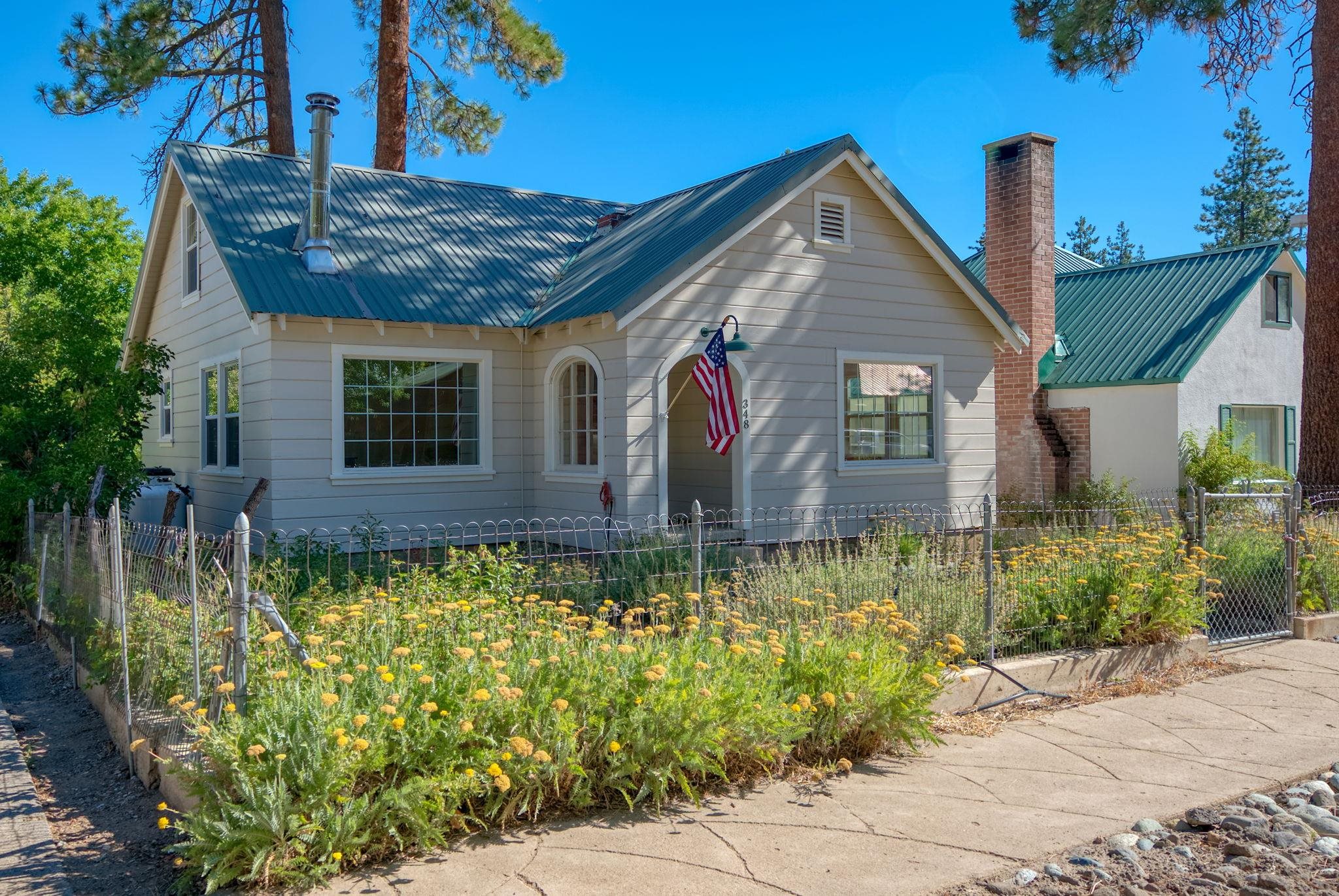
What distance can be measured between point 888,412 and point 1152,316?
26.7ft

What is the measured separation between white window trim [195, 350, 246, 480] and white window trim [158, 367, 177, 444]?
3.11ft

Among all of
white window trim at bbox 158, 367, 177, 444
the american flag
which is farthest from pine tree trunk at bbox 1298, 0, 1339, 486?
white window trim at bbox 158, 367, 177, 444

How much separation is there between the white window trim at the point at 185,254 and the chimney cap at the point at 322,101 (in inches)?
97.6

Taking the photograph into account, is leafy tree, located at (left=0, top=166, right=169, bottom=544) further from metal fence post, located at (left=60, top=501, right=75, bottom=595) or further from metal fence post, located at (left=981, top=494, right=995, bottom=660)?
Result: metal fence post, located at (left=981, top=494, right=995, bottom=660)

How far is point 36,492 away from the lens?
38.2ft

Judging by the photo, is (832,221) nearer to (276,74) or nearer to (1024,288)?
(1024,288)

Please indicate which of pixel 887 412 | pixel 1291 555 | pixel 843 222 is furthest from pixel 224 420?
pixel 1291 555

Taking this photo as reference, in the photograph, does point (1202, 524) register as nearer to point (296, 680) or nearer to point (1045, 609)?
point (1045, 609)

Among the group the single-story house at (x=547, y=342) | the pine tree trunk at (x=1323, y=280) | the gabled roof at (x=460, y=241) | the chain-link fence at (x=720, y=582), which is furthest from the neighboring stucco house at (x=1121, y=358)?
the chain-link fence at (x=720, y=582)

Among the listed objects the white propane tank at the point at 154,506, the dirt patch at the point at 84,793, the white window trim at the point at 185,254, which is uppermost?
the white window trim at the point at 185,254

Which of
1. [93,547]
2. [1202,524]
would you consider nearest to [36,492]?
[93,547]

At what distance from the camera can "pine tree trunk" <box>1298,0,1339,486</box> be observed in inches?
551

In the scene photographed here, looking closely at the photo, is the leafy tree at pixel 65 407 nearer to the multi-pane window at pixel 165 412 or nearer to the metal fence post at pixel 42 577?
the multi-pane window at pixel 165 412

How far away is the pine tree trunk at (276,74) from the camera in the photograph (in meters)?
19.7
